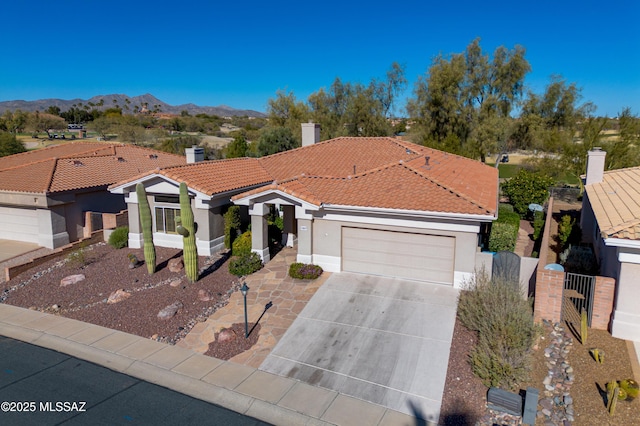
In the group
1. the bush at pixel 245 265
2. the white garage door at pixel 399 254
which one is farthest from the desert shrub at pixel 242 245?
the white garage door at pixel 399 254

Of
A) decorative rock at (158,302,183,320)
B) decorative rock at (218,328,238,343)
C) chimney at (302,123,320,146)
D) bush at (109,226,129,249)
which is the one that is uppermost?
chimney at (302,123,320,146)

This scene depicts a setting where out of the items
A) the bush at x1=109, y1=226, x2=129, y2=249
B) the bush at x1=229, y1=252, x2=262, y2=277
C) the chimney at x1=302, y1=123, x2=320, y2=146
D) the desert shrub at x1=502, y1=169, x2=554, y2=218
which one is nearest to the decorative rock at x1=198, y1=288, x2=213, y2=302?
the bush at x1=229, y1=252, x2=262, y2=277

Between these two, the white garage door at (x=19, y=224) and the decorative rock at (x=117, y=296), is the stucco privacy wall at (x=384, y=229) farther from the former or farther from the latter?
the white garage door at (x=19, y=224)

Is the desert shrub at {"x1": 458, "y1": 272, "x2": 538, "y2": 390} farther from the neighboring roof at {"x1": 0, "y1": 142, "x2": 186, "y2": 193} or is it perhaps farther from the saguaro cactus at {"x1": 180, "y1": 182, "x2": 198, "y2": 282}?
the neighboring roof at {"x1": 0, "y1": 142, "x2": 186, "y2": 193}

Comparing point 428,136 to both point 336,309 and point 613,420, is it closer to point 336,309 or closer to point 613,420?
point 336,309

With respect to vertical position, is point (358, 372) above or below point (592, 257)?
below

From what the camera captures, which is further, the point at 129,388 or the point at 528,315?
the point at 528,315

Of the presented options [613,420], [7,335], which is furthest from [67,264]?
[613,420]
